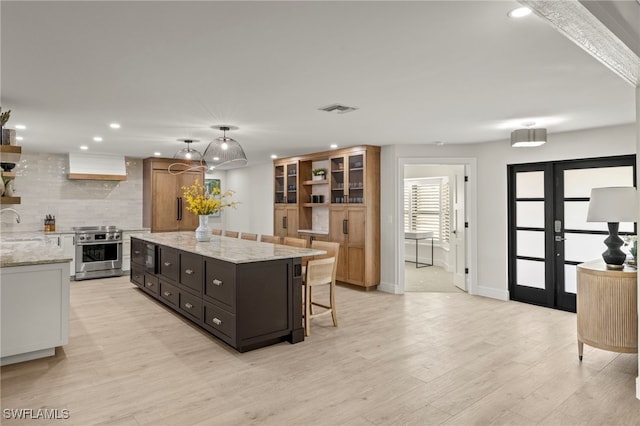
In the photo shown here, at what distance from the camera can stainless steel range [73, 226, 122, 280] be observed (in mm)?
7004

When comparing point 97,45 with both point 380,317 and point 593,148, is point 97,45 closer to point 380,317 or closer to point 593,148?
point 380,317

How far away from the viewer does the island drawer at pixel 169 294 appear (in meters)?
4.82

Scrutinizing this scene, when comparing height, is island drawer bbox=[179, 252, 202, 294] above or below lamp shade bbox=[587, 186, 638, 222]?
below

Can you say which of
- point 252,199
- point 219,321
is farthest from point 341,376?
point 252,199

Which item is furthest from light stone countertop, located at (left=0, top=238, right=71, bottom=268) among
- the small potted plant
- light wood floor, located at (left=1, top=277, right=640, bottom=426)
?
the small potted plant

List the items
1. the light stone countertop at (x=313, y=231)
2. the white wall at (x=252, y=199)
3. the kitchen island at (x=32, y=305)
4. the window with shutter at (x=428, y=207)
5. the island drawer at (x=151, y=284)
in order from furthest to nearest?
the white wall at (x=252, y=199)
the window with shutter at (x=428, y=207)
the light stone countertop at (x=313, y=231)
the island drawer at (x=151, y=284)
the kitchen island at (x=32, y=305)

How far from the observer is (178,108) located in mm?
3906

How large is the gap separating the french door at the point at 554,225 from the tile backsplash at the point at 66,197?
710cm

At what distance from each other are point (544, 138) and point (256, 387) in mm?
4184

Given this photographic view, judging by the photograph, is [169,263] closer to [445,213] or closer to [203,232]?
[203,232]

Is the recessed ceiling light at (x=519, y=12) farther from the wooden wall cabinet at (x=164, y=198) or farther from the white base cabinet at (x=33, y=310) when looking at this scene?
the wooden wall cabinet at (x=164, y=198)

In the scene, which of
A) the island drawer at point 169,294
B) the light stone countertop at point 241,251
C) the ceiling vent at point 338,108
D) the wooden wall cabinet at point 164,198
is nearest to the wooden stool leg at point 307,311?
the light stone countertop at point 241,251

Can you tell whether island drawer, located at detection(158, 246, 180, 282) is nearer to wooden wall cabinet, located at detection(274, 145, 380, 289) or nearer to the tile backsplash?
wooden wall cabinet, located at detection(274, 145, 380, 289)

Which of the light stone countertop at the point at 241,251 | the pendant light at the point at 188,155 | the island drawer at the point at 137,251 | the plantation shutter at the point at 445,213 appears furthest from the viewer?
the plantation shutter at the point at 445,213
